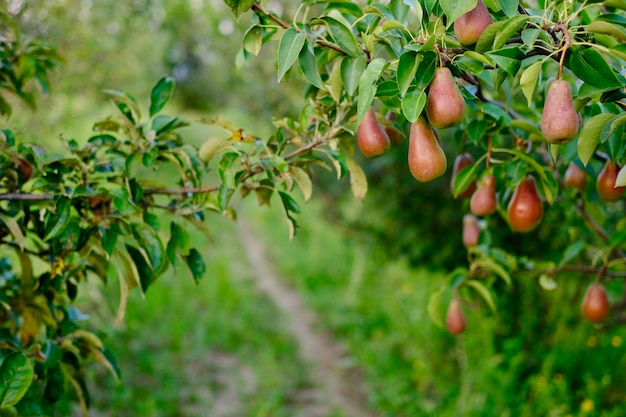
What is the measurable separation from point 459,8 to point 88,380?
2.32 m

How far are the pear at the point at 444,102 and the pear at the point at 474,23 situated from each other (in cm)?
6

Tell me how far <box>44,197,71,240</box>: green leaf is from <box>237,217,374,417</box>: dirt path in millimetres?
1965

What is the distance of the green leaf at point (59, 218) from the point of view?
3.31ft

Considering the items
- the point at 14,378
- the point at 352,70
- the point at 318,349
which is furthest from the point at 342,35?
the point at 318,349

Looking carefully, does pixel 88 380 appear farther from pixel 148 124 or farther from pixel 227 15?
pixel 227 15

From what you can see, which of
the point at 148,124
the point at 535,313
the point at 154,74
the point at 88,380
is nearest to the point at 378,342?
the point at 535,313

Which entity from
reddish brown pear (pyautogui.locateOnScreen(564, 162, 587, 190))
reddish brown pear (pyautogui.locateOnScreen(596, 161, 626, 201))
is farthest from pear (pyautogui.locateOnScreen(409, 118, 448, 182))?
reddish brown pear (pyautogui.locateOnScreen(564, 162, 587, 190))

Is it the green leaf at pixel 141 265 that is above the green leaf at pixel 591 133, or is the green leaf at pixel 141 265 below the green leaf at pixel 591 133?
above

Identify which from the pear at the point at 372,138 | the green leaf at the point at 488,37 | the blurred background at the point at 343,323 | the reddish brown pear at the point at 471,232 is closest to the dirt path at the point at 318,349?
the blurred background at the point at 343,323

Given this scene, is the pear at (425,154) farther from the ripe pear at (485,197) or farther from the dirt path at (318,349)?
the dirt path at (318,349)

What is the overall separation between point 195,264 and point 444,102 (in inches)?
24.5

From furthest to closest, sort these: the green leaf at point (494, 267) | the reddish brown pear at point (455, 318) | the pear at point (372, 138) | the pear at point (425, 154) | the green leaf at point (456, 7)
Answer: the reddish brown pear at point (455, 318)
the green leaf at point (494, 267)
the pear at point (372, 138)
the pear at point (425, 154)
the green leaf at point (456, 7)

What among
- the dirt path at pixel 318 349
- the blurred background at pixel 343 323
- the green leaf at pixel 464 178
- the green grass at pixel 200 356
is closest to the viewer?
the green leaf at pixel 464 178

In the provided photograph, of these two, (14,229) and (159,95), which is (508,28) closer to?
(159,95)
